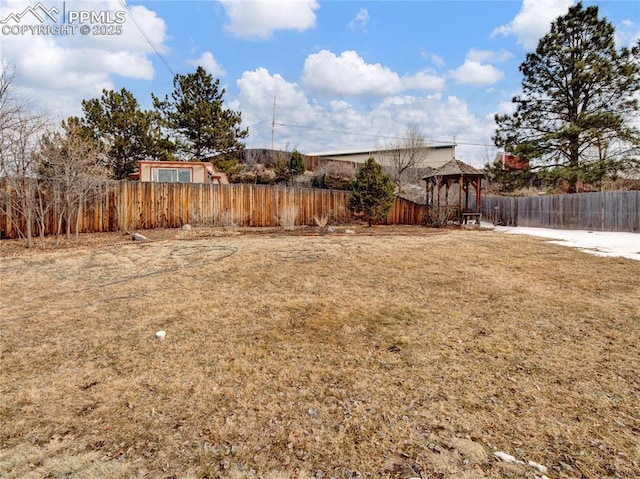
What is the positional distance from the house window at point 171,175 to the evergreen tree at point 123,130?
245cm

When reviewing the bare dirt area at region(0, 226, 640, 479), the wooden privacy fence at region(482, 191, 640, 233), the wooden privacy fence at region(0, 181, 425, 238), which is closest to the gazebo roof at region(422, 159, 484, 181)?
the wooden privacy fence at region(0, 181, 425, 238)

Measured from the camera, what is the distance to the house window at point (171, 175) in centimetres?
1602

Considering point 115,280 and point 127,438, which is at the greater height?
point 115,280

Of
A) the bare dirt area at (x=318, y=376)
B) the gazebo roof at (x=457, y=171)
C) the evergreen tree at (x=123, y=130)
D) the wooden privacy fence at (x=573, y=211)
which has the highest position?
the evergreen tree at (x=123, y=130)

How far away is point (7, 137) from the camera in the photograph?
22.2ft

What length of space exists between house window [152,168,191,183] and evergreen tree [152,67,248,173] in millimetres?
3824

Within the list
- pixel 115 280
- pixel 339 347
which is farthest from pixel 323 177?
pixel 339 347

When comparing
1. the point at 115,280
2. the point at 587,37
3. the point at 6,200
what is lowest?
the point at 115,280

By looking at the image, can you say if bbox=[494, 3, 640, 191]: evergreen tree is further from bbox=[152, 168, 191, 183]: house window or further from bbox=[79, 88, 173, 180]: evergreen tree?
bbox=[79, 88, 173, 180]: evergreen tree

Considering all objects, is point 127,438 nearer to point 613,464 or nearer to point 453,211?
point 613,464

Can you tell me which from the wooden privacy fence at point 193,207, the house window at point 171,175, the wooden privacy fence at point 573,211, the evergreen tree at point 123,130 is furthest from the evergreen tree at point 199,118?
the wooden privacy fence at point 573,211

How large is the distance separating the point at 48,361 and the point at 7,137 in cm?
663

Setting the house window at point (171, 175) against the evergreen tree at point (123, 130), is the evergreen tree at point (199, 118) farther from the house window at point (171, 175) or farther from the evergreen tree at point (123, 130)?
the house window at point (171, 175)

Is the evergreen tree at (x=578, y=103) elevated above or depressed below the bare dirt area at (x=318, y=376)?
above
